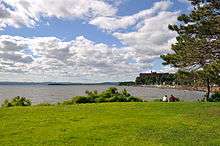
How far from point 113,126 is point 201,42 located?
34.2 ft

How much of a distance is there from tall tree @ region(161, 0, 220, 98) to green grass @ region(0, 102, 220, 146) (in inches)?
114

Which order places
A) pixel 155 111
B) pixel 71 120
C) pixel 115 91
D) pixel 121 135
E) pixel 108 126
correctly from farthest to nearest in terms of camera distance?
pixel 115 91
pixel 155 111
pixel 71 120
pixel 108 126
pixel 121 135

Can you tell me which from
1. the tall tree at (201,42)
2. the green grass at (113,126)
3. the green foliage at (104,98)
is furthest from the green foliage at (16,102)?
the tall tree at (201,42)

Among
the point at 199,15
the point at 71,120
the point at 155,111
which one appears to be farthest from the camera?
the point at 199,15

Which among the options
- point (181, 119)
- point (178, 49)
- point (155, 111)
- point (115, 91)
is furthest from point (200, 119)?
point (115, 91)

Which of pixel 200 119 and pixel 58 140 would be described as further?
pixel 200 119

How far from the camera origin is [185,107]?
2941 cm

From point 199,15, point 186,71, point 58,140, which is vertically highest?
point 199,15

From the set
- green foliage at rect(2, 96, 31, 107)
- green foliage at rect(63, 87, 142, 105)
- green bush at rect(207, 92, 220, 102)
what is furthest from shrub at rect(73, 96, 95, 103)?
green bush at rect(207, 92, 220, 102)

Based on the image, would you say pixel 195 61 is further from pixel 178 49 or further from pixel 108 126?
pixel 108 126

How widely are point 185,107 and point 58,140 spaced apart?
571 inches

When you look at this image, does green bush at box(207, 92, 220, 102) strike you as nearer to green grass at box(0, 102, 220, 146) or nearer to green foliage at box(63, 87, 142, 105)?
green foliage at box(63, 87, 142, 105)

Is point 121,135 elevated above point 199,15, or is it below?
below

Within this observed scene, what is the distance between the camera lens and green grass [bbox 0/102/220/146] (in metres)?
16.8
